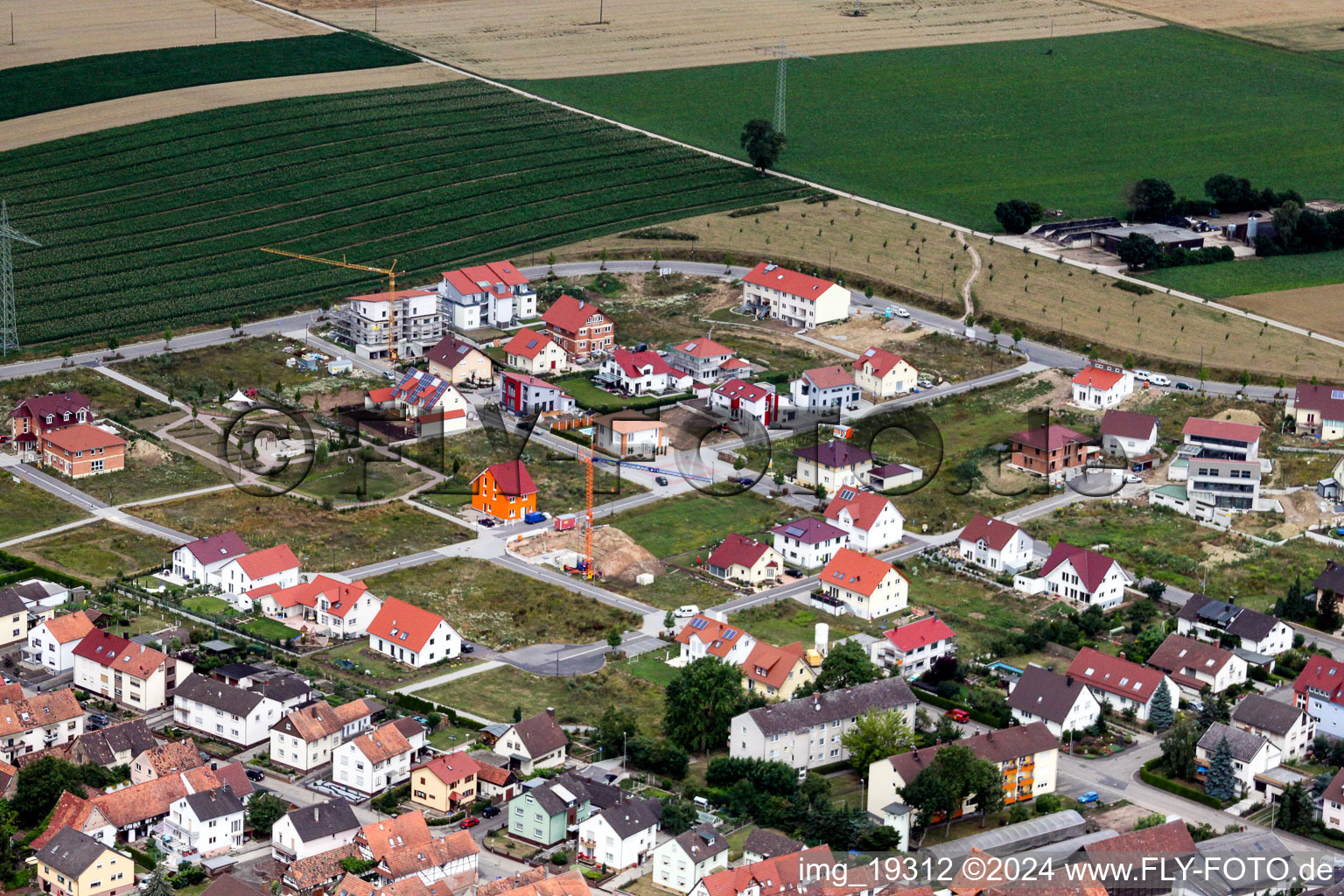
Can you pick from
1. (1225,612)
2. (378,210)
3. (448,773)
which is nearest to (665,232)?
(378,210)

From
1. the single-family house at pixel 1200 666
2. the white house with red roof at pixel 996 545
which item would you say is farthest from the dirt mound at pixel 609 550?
the single-family house at pixel 1200 666

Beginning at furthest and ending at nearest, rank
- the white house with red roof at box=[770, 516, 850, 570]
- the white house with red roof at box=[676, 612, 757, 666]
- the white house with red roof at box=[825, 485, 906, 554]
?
the white house with red roof at box=[825, 485, 906, 554] → the white house with red roof at box=[770, 516, 850, 570] → the white house with red roof at box=[676, 612, 757, 666]

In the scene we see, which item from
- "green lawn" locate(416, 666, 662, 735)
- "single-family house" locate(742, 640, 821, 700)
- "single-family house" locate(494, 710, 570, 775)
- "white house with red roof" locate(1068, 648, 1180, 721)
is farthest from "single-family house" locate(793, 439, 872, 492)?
"single-family house" locate(494, 710, 570, 775)

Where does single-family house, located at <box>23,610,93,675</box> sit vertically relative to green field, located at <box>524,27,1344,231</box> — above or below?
below

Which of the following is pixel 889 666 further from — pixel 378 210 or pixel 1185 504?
pixel 378 210

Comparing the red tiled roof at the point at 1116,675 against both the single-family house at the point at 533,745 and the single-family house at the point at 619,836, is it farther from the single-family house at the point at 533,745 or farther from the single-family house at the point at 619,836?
the single-family house at the point at 533,745

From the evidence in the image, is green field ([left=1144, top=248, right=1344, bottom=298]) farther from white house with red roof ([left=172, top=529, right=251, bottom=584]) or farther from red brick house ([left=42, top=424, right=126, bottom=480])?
white house with red roof ([left=172, top=529, right=251, bottom=584])

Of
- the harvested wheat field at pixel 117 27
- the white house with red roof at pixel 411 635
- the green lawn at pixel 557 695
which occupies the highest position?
the harvested wheat field at pixel 117 27
